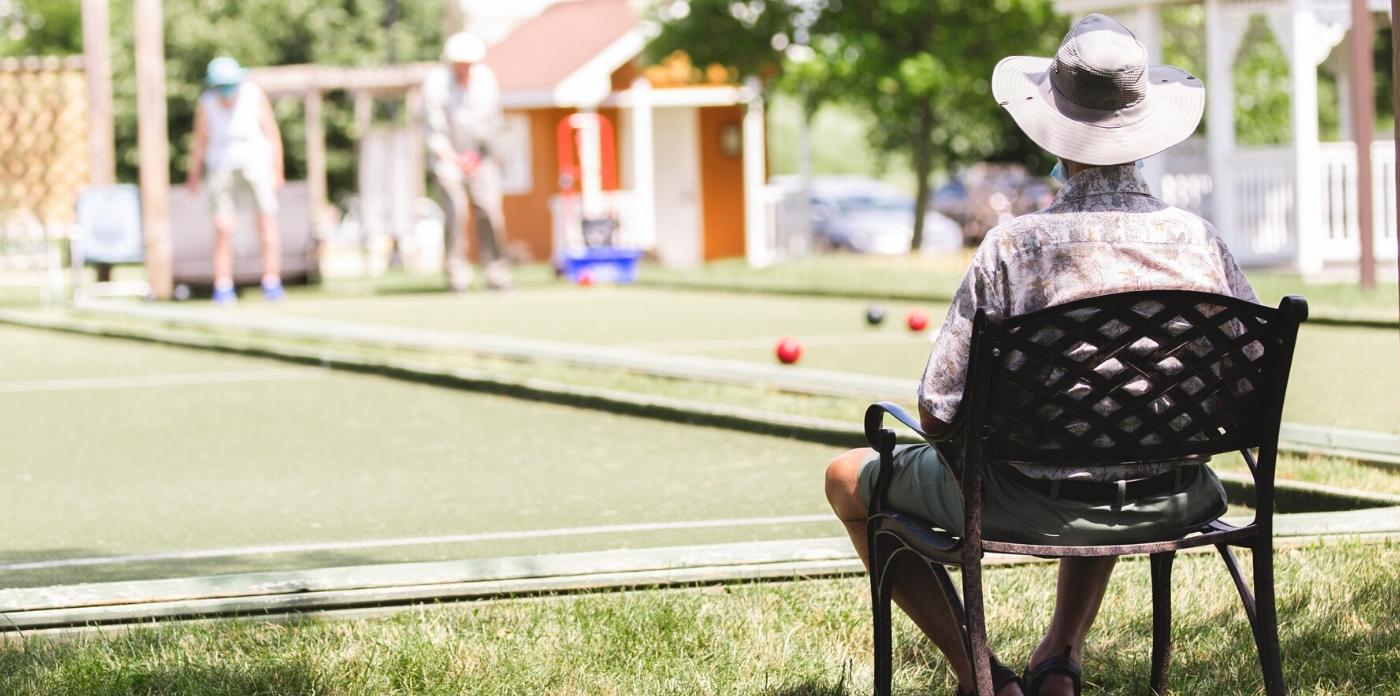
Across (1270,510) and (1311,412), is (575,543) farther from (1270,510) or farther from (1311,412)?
(1311,412)

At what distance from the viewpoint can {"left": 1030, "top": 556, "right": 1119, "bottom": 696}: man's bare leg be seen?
3930 millimetres

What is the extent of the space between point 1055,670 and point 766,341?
886cm

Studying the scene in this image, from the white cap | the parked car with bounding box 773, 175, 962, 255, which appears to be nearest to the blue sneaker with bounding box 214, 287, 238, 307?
the white cap

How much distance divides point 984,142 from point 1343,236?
2217 cm

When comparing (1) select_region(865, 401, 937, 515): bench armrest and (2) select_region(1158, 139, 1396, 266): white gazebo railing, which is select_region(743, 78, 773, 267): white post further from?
(1) select_region(865, 401, 937, 515): bench armrest

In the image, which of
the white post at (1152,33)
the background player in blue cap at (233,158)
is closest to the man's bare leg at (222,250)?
the background player in blue cap at (233,158)

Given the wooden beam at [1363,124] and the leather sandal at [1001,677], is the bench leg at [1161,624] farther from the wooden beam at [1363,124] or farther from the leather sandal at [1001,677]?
the wooden beam at [1363,124]

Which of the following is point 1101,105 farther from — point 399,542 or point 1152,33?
point 1152,33

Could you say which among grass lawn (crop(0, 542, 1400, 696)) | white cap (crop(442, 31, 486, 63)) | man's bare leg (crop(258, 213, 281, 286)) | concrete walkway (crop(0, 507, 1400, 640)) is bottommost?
grass lawn (crop(0, 542, 1400, 696))

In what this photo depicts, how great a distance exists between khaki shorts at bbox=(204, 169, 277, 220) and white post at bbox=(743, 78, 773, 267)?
10558mm

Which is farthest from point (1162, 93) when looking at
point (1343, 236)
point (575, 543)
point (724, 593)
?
point (1343, 236)

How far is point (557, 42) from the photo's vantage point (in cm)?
3091

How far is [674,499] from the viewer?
6.73 metres

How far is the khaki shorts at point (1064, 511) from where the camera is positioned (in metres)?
3.55
